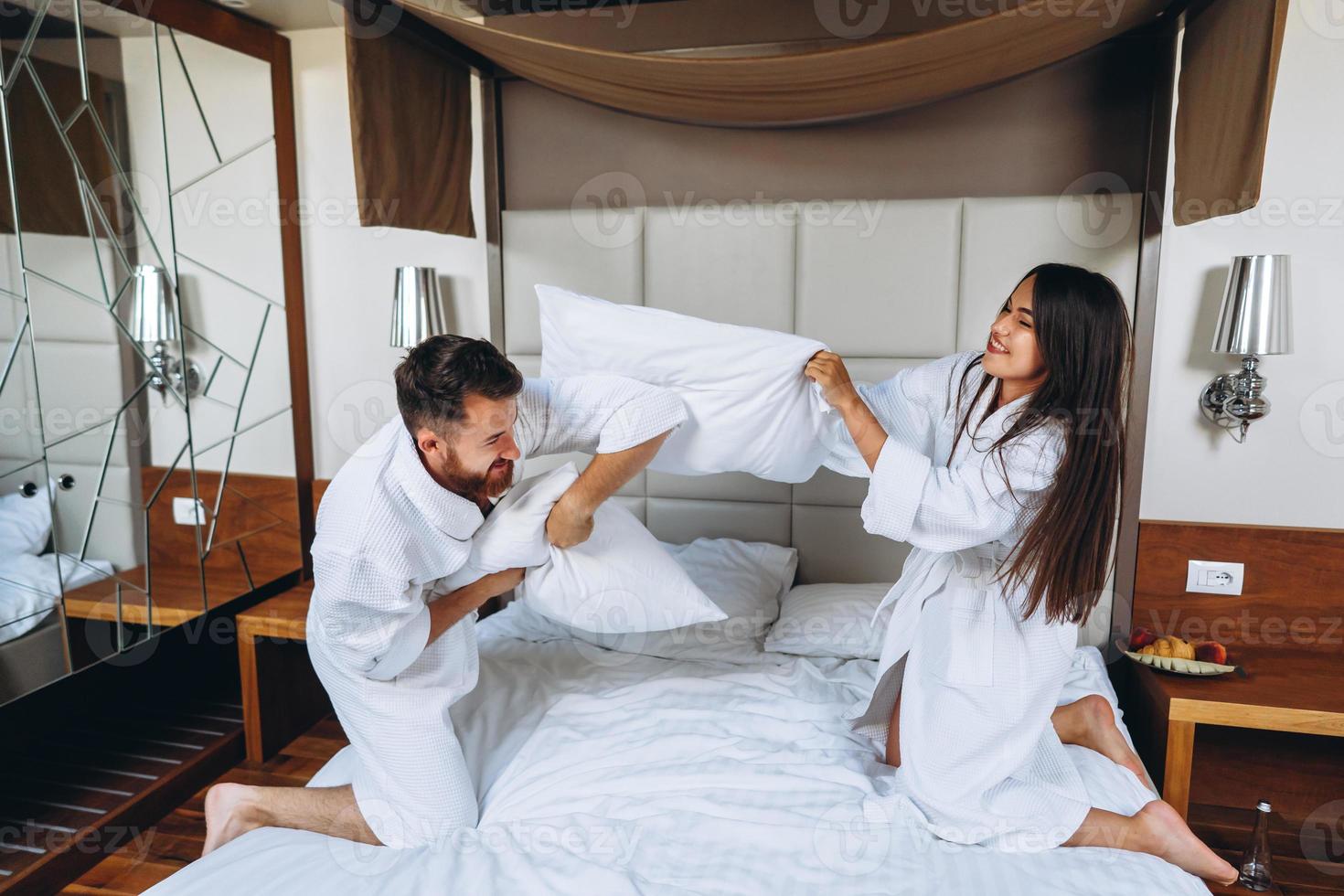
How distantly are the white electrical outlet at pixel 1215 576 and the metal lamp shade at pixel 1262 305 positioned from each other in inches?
23.3

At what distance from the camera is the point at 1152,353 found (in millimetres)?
2344

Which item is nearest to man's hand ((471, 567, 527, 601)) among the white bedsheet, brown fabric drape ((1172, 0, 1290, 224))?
the white bedsheet

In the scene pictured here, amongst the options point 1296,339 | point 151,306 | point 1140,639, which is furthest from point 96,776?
point 1296,339

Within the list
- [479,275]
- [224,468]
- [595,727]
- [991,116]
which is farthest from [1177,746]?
[224,468]

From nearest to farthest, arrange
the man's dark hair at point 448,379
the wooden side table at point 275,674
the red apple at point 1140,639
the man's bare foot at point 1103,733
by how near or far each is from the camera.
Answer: the man's dark hair at point 448,379
the man's bare foot at point 1103,733
the red apple at point 1140,639
the wooden side table at point 275,674

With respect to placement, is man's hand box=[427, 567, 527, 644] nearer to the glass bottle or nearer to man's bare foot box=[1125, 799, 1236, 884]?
man's bare foot box=[1125, 799, 1236, 884]

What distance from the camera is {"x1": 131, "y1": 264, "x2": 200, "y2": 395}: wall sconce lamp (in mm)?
2662

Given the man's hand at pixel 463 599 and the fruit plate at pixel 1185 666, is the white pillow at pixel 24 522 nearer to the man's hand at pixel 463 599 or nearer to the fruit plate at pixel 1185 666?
the man's hand at pixel 463 599

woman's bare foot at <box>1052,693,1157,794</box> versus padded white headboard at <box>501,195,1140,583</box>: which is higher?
padded white headboard at <box>501,195,1140,583</box>

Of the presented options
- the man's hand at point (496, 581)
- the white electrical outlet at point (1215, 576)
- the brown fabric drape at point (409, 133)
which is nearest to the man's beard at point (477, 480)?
the man's hand at point (496, 581)

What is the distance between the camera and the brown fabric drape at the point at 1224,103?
171 cm

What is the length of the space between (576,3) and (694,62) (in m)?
0.88

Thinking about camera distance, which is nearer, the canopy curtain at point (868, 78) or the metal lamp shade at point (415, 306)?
the canopy curtain at point (868, 78)

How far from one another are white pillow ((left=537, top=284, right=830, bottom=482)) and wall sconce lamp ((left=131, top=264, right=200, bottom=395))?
1485 millimetres
